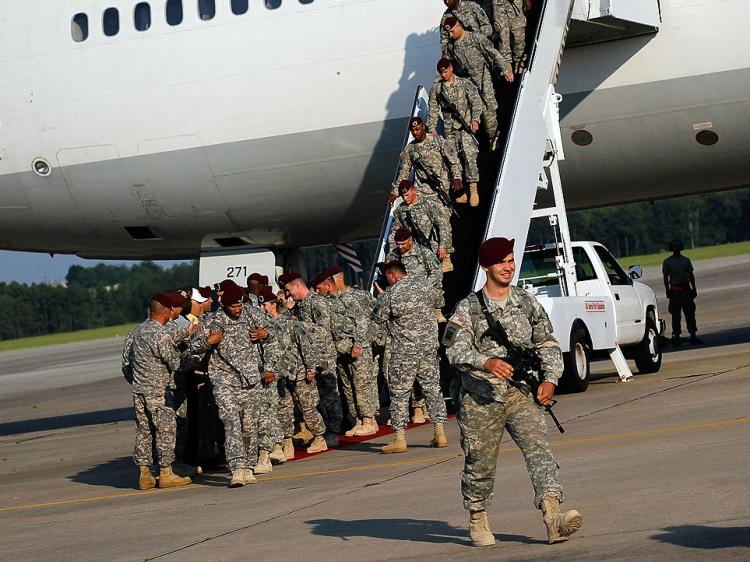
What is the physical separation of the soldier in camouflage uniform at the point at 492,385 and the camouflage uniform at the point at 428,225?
23.2ft

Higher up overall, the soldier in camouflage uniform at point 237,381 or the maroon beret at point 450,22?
the maroon beret at point 450,22

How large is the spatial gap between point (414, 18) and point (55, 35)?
213 inches

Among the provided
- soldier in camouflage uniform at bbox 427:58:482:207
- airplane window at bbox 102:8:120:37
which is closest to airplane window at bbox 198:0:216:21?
airplane window at bbox 102:8:120:37

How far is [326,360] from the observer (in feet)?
47.2

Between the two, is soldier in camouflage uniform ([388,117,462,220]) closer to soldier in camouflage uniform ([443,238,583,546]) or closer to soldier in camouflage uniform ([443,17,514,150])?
soldier in camouflage uniform ([443,17,514,150])

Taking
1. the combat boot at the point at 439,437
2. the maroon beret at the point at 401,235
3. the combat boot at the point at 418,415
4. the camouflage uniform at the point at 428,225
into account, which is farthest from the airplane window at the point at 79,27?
the combat boot at the point at 439,437

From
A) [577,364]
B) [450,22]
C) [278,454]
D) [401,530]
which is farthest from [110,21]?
[401,530]

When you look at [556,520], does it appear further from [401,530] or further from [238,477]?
[238,477]

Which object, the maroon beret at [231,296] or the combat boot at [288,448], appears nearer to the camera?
the maroon beret at [231,296]

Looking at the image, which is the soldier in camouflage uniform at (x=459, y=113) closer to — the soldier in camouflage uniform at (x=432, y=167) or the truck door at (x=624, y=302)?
the soldier in camouflage uniform at (x=432, y=167)

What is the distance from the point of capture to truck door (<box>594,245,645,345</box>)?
1755cm

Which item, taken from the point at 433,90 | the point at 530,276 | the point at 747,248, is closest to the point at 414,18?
the point at 433,90

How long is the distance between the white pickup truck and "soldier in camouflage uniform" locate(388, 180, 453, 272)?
5.06 ft

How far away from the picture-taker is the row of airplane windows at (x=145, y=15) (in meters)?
17.4
